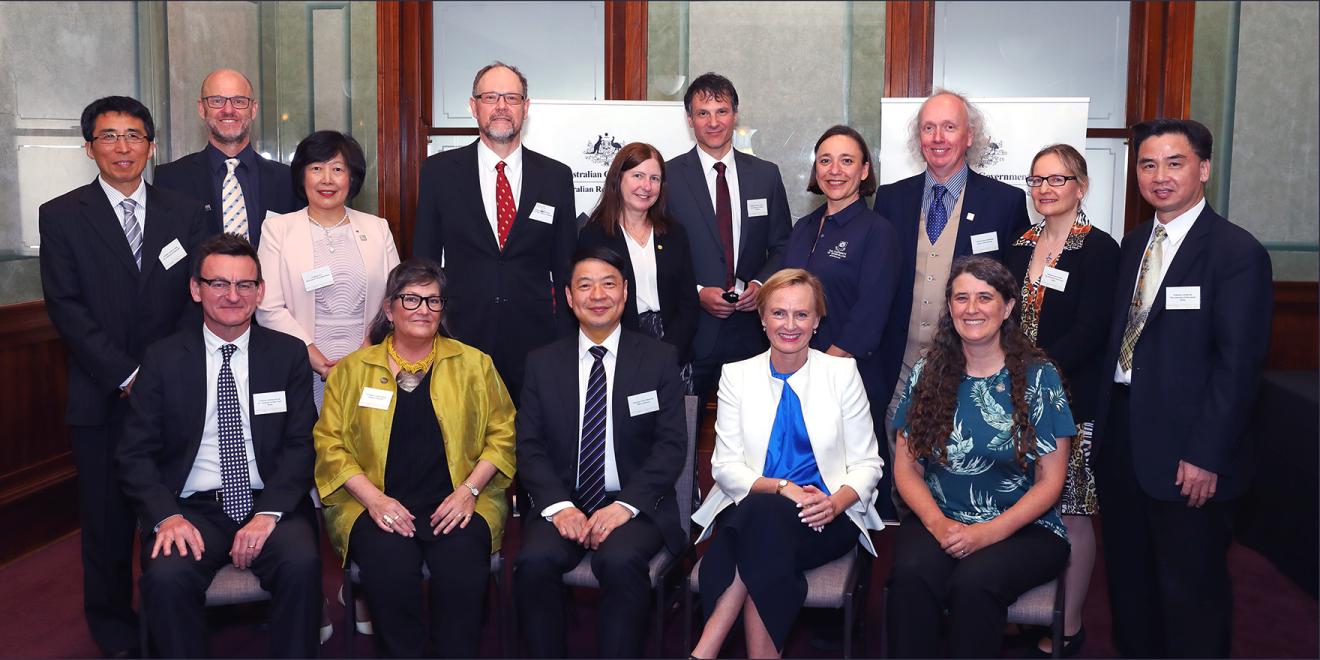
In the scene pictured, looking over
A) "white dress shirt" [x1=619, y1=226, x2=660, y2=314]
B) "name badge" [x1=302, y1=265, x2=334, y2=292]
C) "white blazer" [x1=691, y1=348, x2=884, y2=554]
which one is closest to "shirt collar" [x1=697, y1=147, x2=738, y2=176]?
"white dress shirt" [x1=619, y1=226, x2=660, y2=314]

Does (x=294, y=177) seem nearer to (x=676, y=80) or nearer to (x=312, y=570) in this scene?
(x=312, y=570)

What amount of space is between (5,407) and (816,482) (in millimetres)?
3397

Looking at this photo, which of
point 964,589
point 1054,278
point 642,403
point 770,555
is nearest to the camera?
point 964,589

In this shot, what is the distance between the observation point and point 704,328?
383cm

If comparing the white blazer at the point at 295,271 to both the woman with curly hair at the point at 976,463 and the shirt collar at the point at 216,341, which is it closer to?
the shirt collar at the point at 216,341

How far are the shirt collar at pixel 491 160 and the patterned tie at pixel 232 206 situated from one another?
89 cm

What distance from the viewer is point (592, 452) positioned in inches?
119

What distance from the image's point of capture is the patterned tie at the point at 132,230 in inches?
128

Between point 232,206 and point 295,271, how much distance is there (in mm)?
524

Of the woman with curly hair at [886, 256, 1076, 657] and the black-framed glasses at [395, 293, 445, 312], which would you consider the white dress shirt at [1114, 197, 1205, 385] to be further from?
the black-framed glasses at [395, 293, 445, 312]

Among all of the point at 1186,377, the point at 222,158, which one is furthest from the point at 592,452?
the point at 222,158

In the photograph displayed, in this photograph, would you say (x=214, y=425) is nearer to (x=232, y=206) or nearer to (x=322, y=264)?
(x=322, y=264)

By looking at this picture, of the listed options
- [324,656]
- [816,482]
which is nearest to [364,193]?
[324,656]

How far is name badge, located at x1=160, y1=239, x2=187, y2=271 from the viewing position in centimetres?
324
